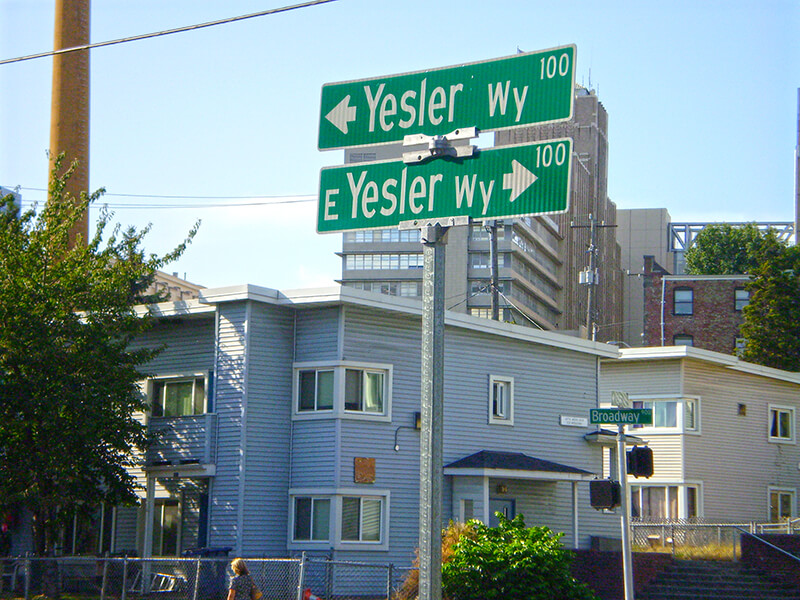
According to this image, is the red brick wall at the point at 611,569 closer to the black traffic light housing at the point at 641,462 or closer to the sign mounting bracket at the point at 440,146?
the black traffic light housing at the point at 641,462

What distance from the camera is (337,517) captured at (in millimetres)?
27359

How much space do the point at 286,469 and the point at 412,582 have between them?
21.6ft

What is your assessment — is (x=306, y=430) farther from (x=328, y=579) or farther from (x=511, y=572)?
(x=511, y=572)

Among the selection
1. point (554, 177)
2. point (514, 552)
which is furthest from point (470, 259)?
point (554, 177)

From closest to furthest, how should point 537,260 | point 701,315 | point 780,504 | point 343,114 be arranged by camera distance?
point 343,114
point 780,504
point 701,315
point 537,260

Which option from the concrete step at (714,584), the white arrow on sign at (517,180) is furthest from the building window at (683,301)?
the white arrow on sign at (517,180)

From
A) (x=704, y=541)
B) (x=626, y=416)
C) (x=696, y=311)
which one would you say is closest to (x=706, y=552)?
(x=704, y=541)

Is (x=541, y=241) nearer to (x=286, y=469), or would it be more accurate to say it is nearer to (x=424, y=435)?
(x=286, y=469)

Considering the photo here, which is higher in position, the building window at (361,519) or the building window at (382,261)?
the building window at (382,261)

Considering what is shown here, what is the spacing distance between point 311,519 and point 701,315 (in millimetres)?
47893

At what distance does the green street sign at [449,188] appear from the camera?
7.66 metres

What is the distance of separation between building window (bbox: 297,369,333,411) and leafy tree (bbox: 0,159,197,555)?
13.4 ft

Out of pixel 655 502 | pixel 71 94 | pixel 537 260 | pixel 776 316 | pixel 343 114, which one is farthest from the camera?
pixel 537 260

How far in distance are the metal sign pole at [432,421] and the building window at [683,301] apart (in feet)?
214
